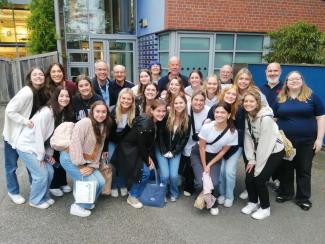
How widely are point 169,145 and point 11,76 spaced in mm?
8083

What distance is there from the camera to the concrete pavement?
3.28m


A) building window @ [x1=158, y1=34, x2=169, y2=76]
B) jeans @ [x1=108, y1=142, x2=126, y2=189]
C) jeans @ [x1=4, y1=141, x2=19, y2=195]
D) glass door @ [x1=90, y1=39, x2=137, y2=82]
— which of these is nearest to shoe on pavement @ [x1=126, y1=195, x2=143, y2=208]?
jeans @ [x1=108, y1=142, x2=126, y2=189]

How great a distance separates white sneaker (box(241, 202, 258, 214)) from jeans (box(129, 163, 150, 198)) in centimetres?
133

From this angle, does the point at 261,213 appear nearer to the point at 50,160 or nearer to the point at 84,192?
the point at 84,192

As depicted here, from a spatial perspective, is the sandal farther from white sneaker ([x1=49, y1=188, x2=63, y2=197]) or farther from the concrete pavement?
white sneaker ([x1=49, y1=188, x2=63, y2=197])

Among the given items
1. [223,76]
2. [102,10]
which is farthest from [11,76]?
[223,76]

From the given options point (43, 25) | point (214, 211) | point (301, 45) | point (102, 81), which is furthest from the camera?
point (43, 25)

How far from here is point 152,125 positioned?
3.92m

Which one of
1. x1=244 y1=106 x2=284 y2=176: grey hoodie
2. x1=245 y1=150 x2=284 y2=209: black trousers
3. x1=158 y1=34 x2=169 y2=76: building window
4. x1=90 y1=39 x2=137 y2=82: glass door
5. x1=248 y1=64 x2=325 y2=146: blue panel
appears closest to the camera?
x1=244 y1=106 x2=284 y2=176: grey hoodie

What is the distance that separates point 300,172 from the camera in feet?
12.9

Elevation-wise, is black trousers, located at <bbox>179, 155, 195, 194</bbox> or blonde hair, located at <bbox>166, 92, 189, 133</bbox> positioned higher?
blonde hair, located at <bbox>166, 92, 189, 133</bbox>

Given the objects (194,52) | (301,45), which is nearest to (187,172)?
(301,45)

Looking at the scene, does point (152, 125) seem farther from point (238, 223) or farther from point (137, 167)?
point (238, 223)

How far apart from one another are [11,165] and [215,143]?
2681 millimetres
